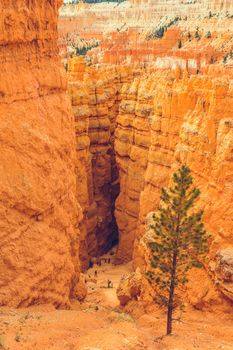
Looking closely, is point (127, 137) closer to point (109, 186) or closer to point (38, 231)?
point (109, 186)

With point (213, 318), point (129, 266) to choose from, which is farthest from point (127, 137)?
point (213, 318)

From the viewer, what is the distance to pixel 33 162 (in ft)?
43.2

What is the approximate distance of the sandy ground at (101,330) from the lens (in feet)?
33.8

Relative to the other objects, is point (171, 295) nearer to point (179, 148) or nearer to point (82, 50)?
point (179, 148)

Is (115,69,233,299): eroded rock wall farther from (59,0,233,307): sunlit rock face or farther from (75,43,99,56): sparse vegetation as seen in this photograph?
(75,43,99,56): sparse vegetation

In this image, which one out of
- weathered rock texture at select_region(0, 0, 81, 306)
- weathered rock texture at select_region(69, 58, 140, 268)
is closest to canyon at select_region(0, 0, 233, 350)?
weathered rock texture at select_region(0, 0, 81, 306)

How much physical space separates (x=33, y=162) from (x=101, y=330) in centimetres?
487

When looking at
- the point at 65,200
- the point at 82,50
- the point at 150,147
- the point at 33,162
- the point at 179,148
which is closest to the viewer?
the point at 33,162

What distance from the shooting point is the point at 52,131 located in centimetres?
1434

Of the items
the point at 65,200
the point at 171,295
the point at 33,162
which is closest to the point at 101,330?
the point at 171,295

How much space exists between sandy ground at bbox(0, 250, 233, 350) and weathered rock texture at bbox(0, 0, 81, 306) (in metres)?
0.84

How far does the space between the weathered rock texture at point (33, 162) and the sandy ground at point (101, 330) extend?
842 millimetres

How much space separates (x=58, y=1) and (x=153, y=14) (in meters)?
139

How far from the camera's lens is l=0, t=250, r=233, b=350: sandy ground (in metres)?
10.3
